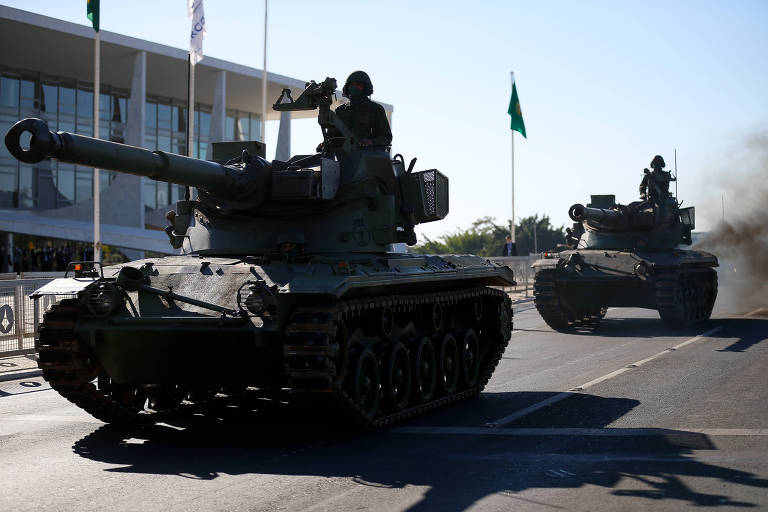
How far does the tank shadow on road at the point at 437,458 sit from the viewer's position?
722 centimetres

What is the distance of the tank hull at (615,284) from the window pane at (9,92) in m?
32.6

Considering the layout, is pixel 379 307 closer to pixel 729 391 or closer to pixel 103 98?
pixel 729 391

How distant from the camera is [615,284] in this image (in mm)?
21922

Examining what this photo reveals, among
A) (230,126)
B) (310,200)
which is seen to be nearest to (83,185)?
(230,126)

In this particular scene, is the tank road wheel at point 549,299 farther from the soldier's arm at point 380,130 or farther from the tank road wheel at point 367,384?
the tank road wheel at point 367,384

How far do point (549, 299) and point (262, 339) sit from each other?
1371 centimetres

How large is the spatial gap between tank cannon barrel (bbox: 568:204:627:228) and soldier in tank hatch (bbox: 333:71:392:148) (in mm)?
10372

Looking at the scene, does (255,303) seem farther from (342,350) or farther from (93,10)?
(93,10)

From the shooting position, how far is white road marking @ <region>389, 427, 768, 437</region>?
9.23 meters

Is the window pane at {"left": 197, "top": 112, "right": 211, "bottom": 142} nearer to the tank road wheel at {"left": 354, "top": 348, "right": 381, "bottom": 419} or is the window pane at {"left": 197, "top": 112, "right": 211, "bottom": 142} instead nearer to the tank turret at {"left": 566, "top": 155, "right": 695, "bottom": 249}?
the tank turret at {"left": 566, "top": 155, "right": 695, "bottom": 249}

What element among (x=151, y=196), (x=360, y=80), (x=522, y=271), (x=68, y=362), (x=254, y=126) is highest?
(x=254, y=126)

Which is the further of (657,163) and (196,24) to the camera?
(196,24)

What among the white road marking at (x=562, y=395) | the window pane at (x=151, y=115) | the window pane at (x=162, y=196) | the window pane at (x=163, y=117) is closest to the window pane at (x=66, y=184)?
the window pane at (x=151, y=115)

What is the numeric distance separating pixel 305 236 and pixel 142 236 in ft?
115
